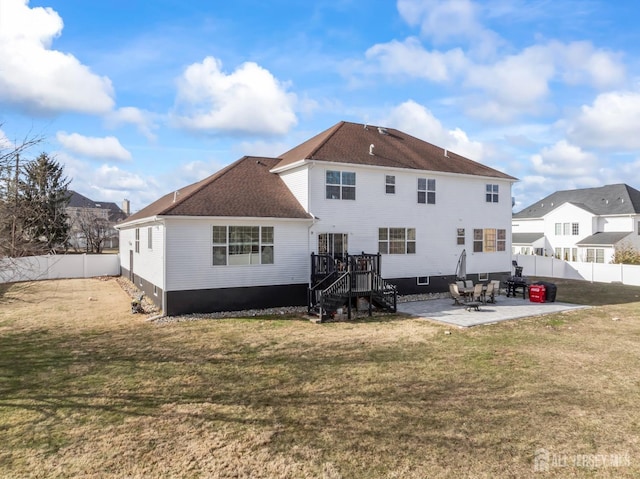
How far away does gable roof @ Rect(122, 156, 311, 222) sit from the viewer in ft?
48.0

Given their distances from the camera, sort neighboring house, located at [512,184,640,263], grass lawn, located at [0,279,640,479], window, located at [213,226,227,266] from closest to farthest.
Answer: grass lawn, located at [0,279,640,479] < window, located at [213,226,227,266] < neighboring house, located at [512,184,640,263]

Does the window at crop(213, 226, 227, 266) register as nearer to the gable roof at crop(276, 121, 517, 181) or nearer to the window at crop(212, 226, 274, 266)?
the window at crop(212, 226, 274, 266)

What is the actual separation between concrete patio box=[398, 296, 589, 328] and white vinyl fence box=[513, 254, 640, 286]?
12.0 meters

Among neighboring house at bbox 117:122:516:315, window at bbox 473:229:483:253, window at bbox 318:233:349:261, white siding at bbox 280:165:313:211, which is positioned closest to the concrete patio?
neighboring house at bbox 117:122:516:315

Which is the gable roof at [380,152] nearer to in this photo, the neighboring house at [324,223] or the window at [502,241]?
the neighboring house at [324,223]

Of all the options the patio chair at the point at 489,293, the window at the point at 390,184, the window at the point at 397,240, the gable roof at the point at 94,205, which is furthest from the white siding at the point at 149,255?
the gable roof at the point at 94,205

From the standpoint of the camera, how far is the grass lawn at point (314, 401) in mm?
4961

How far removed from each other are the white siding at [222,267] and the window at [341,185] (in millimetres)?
1825

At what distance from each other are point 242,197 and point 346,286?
563cm

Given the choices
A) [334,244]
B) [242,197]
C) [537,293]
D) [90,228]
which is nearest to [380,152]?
[334,244]

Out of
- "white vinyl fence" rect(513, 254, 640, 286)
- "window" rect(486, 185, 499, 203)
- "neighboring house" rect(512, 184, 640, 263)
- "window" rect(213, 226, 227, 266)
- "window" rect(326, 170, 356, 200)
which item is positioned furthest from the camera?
"neighboring house" rect(512, 184, 640, 263)

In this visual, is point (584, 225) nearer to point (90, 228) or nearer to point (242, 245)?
point (242, 245)

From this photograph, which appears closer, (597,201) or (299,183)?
(299,183)

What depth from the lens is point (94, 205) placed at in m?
58.8
